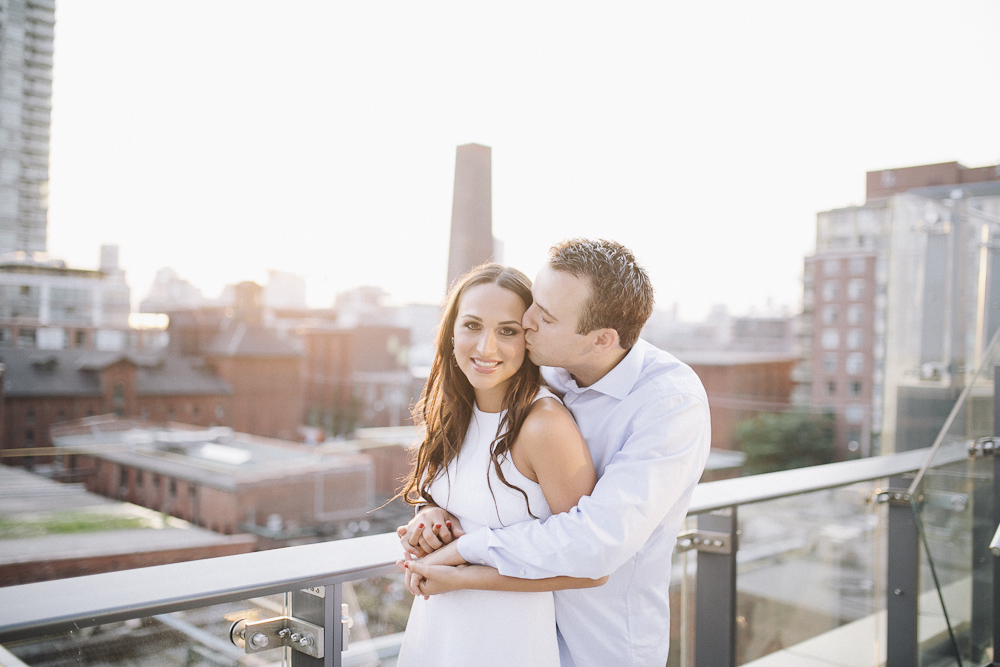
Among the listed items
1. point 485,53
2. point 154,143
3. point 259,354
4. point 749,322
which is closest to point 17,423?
point 259,354

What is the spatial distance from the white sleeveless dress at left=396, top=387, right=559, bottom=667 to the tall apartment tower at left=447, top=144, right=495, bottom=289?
410 centimetres

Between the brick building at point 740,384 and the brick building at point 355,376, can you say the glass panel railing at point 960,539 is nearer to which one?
the brick building at point 740,384

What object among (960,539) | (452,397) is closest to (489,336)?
(452,397)

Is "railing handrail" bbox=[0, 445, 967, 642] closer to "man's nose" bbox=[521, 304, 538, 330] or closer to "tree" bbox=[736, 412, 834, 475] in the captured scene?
"man's nose" bbox=[521, 304, 538, 330]

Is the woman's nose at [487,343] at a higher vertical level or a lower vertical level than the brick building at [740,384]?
higher

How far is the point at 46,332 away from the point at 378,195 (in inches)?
888

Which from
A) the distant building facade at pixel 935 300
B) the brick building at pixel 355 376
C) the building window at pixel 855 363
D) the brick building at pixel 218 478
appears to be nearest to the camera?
the distant building facade at pixel 935 300

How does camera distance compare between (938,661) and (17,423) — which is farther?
(17,423)

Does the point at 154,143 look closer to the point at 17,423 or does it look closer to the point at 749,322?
the point at 17,423

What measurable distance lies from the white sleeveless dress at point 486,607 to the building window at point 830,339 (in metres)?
44.7

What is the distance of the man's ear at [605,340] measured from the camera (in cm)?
106

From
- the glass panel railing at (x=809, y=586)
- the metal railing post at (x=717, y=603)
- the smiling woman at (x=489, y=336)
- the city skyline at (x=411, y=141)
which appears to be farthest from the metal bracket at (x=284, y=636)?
the city skyline at (x=411, y=141)

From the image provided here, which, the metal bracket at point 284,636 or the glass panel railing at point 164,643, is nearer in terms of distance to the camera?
the glass panel railing at point 164,643

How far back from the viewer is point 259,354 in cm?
3878
